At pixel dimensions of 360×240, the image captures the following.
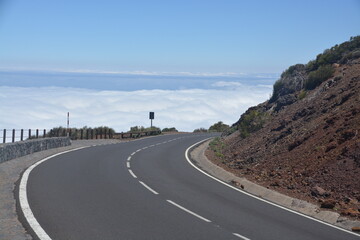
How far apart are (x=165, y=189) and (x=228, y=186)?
7.98ft

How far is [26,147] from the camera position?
22.5 meters

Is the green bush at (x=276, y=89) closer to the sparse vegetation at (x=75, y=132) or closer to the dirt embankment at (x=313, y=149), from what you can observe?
the dirt embankment at (x=313, y=149)

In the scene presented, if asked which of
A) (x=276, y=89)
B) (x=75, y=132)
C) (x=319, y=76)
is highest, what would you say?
(x=319, y=76)

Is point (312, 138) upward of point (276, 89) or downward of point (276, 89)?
downward

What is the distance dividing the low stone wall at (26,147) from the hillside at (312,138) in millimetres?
9050

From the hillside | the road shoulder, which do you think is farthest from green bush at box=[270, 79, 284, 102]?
the road shoulder

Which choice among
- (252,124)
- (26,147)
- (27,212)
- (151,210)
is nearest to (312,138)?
(151,210)

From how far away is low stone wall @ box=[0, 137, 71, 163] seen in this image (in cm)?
1914

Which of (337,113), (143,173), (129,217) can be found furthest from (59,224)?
(337,113)

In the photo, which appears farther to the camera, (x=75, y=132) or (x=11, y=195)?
(x=75, y=132)

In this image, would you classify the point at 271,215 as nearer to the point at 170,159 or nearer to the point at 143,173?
the point at 143,173

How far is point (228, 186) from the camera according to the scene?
15.7 m

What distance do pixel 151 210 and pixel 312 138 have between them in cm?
1055

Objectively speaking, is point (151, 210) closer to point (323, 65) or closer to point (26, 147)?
point (26, 147)
